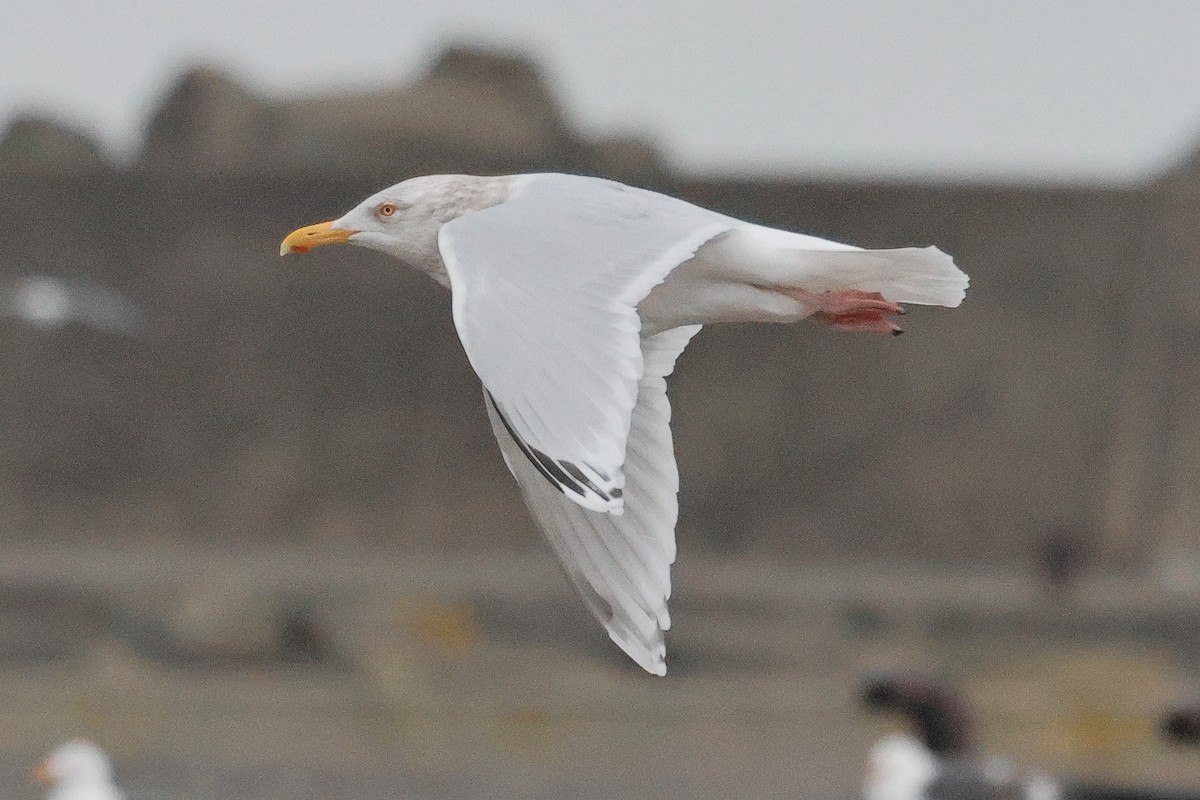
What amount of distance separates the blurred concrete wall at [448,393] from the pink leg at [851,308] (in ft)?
13.7

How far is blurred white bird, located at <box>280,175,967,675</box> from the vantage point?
212cm

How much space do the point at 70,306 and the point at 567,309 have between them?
5057mm

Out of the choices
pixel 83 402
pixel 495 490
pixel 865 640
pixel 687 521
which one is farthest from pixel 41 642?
pixel 865 640

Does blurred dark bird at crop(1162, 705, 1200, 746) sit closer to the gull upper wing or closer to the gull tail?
the gull tail

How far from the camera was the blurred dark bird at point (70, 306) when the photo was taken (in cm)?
703

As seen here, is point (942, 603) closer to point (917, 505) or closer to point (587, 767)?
point (917, 505)

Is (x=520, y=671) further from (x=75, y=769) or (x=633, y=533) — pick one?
(x=633, y=533)

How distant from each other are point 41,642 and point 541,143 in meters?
2.04

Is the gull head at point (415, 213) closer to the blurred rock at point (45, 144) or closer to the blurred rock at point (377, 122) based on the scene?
the blurred rock at point (377, 122)

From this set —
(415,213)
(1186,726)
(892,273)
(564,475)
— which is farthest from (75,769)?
(564,475)

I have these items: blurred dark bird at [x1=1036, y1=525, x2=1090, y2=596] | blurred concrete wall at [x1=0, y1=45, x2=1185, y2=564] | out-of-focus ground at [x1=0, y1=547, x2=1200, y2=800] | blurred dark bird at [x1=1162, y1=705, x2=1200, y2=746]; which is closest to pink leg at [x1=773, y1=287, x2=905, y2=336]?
blurred dark bird at [x1=1162, y1=705, x2=1200, y2=746]

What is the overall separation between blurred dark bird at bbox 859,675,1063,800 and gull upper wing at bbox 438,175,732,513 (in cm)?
366

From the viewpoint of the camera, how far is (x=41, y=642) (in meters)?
7.41

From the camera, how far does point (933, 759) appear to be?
6.48 m
